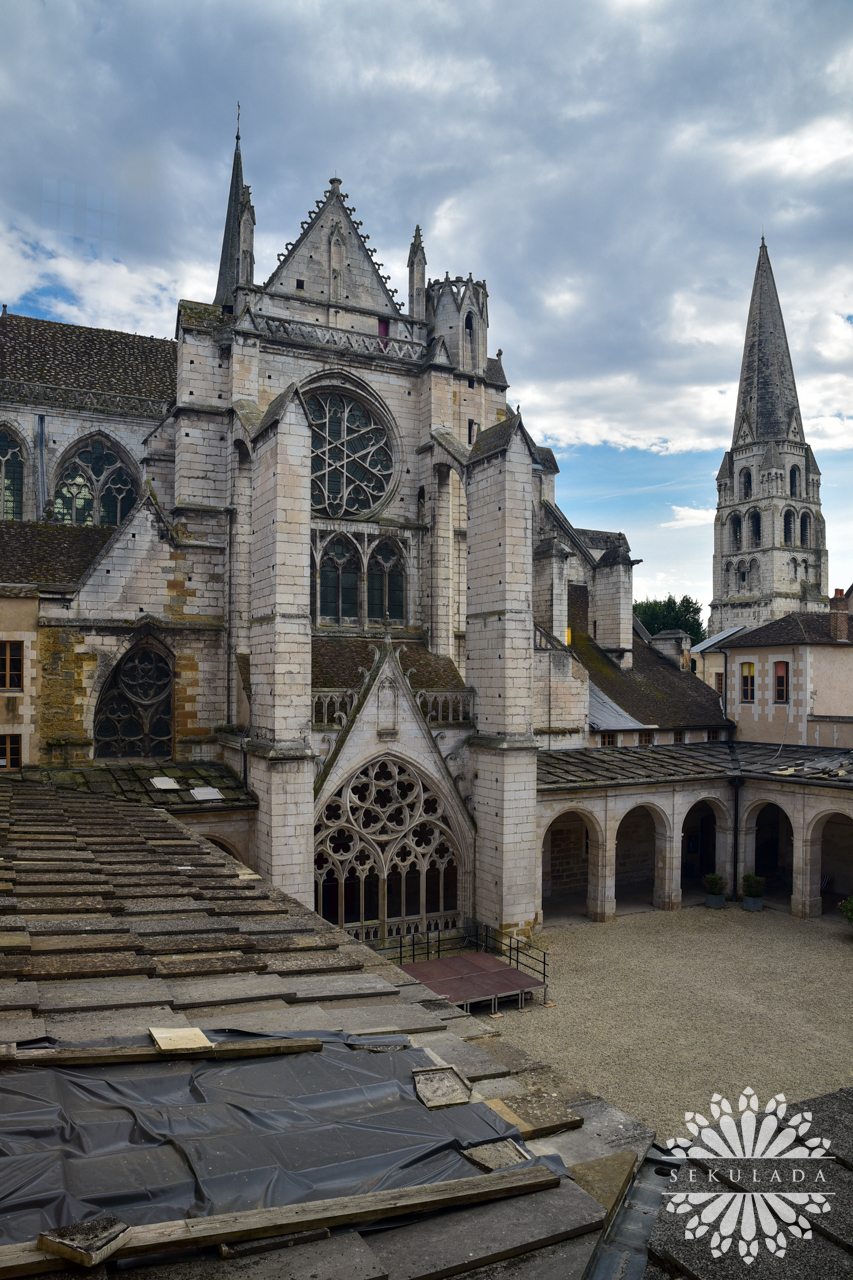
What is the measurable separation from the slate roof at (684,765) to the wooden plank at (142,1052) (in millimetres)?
16158

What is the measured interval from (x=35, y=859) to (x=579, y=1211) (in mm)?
7567

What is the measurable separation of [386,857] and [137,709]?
22.1ft

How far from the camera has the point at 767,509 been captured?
66.5 meters

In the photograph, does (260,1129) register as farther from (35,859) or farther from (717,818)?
(717,818)

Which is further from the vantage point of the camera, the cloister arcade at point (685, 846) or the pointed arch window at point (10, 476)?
the pointed arch window at point (10, 476)

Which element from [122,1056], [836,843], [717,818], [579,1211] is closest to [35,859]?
[122,1056]

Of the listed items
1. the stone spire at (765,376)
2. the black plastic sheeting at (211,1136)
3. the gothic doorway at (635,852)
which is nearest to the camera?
the black plastic sheeting at (211,1136)

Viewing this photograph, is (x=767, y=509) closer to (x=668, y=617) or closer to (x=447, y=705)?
(x=668, y=617)

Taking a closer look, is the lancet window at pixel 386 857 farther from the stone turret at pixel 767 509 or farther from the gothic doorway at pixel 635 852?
the stone turret at pixel 767 509

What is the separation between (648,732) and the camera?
2650cm

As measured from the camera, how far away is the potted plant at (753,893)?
73.7ft

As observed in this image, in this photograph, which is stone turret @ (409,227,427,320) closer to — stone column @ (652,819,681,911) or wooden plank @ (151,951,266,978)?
stone column @ (652,819,681,911)

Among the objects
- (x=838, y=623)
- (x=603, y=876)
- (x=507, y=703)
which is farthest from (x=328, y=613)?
(x=838, y=623)

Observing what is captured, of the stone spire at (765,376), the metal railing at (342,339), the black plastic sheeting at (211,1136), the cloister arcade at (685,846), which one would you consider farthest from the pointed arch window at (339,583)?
the stone spire at (765,376)
